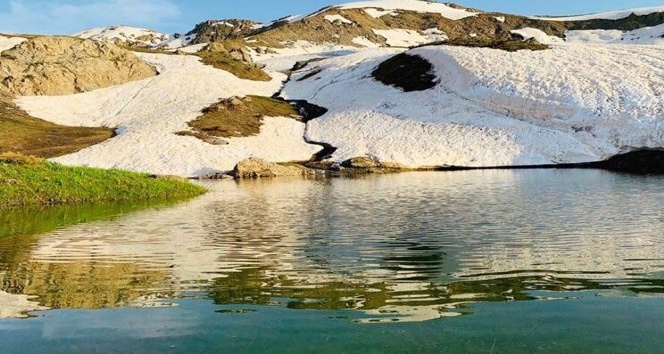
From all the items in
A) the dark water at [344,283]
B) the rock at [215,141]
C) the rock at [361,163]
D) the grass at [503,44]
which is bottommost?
the dark water at [344,283]

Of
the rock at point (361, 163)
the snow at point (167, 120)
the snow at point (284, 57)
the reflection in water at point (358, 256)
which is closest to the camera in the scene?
the reflection in water at point (358, 256)

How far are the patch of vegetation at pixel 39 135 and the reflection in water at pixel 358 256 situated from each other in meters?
49.5

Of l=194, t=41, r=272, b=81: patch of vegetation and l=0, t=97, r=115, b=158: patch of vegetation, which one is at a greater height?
l=194, t=41, r=272, b=81: patch of vegetation

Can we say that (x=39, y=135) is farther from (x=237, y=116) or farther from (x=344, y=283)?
(x=344, y=283)

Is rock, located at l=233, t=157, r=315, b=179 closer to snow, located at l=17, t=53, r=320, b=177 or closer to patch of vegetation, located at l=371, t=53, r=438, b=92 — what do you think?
snow, located at l=17, t=53, r=320, b=177

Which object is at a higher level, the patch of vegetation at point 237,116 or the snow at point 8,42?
the snow at point 8,42

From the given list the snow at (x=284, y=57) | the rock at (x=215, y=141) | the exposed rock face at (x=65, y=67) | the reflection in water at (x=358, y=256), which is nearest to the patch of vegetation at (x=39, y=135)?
the exposed rock face at (x=65, y=67)

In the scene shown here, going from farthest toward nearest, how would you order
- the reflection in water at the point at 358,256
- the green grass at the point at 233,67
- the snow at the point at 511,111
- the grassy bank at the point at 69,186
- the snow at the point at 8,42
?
the green grass at the point at 233,67 < the snow at the point at 8,42 < the snow at the point at 511,111 < the grassy bank at the point at 69,186 < the reflection in water at the point at 358,256

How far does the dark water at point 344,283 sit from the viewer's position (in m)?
7.93

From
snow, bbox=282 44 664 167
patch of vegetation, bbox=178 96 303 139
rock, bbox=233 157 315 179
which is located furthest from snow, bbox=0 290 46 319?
patch of vegetation, bbox=178 96 303 139

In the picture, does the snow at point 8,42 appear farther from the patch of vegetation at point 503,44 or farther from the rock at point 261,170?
the patch of vegetation at point 503,44

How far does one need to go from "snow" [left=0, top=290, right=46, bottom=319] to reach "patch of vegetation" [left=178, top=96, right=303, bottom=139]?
201 feet

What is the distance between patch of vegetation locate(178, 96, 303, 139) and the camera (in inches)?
2916

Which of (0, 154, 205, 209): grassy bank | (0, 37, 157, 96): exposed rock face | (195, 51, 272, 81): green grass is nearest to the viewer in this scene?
(0, 154, 205, 209): grassy bank
